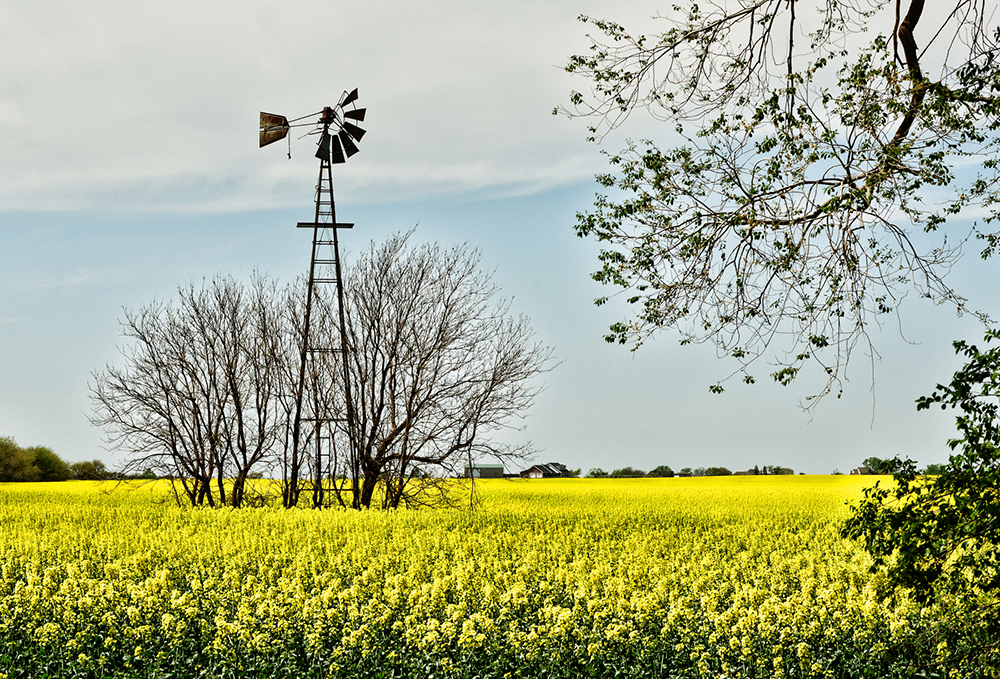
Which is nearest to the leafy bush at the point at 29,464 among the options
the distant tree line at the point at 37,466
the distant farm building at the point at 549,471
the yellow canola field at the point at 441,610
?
the distant tree line at the point at 37,466

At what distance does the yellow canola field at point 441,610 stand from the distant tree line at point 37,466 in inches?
1587

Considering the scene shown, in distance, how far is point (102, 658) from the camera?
7863 mm

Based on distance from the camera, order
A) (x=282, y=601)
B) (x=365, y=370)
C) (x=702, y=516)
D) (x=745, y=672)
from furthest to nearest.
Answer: (x=365, y=370) → (x=702, y=516) → (x=282, y=601) → (x=745, y=672)

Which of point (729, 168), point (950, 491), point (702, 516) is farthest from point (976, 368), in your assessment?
point (702, 516)

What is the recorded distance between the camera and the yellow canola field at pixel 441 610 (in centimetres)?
764

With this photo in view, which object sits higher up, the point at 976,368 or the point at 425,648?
the point at 976,368

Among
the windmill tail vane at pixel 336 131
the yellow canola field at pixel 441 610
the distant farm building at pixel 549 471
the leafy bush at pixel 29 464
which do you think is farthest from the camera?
the distant farm building at pixel 549 471

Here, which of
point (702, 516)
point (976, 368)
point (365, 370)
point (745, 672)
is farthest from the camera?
point (365, 370)

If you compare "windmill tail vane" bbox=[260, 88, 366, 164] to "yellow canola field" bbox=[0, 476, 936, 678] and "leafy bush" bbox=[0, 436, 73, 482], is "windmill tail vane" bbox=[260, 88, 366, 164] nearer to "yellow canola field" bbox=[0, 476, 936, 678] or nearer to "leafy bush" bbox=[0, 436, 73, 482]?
"yellow canola field" bbox=[0, 476, 936, 678]

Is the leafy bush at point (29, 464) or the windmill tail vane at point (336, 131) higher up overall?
the windmill tail vane at point (336, 131)

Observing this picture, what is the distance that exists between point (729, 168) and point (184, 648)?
7.50 meters

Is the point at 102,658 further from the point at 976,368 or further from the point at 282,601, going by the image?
the point at 976,368

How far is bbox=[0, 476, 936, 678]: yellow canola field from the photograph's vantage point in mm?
7637

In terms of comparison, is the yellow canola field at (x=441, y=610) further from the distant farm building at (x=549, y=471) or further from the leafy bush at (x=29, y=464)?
the distant farm building at (x=549, y=471)
